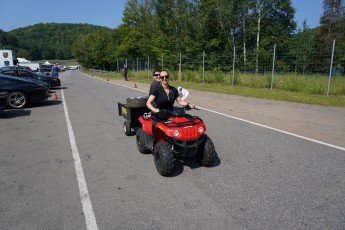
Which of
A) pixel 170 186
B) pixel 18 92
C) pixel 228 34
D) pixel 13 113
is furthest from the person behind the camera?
pixel 228 34

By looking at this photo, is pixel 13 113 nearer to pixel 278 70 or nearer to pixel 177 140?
pixel 177 140

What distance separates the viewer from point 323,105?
11305 millimetres

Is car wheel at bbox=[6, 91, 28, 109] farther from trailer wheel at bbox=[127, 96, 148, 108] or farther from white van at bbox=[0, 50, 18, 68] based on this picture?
white van at bbox=[0, 50, 18, 68]

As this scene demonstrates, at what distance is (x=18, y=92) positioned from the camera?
11.7 m

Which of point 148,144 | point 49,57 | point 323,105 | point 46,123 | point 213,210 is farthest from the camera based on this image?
Result: point 49,57

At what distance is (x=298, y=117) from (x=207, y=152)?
550 cm

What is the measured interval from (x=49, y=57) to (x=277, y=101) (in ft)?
557

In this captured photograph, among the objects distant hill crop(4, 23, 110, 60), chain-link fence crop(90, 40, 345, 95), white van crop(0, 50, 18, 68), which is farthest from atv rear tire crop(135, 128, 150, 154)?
distant hill crop(4, 23, 110, 60)

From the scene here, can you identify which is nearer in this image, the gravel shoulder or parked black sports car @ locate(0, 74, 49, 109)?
the gravel shoulder

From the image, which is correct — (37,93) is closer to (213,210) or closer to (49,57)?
(213,210)

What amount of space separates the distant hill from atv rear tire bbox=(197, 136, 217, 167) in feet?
514

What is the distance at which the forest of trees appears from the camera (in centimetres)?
1739

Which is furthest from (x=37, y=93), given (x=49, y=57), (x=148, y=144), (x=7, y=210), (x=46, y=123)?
(x=49, y=57)

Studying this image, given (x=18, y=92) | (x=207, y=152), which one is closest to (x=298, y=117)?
(x=207, y=152)
